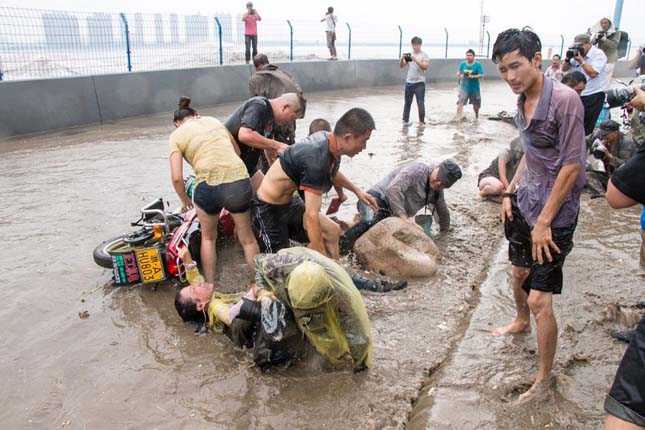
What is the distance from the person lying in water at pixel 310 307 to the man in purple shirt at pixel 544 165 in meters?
0.98

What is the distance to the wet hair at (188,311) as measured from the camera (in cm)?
371

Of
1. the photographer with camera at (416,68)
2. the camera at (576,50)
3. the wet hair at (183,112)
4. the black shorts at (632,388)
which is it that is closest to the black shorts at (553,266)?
the black shorts at (632,388)

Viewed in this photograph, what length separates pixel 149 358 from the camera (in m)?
3.47

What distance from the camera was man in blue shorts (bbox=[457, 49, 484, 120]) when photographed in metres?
11.2

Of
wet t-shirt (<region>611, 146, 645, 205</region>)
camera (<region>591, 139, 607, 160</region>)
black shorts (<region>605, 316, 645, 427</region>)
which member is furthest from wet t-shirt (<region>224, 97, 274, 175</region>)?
camera (<region>591, 139, 607, 160</region>)

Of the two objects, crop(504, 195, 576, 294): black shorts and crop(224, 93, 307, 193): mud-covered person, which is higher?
crop(224, 93, 307, 193): mud-covered person

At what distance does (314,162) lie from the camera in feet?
12.2

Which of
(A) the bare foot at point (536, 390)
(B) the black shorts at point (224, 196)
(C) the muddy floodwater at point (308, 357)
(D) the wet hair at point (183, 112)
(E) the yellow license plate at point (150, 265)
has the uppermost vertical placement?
(D) the wet hair at point (183, 112)

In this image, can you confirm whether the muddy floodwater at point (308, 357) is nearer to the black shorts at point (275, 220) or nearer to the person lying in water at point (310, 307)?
the person lying in water at point (310, 307)

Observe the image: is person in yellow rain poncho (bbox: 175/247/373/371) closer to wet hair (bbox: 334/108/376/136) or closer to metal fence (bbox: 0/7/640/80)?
wet hair (bbox: 334/108/376/136)

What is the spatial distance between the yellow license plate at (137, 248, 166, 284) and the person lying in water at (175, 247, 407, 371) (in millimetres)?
1176

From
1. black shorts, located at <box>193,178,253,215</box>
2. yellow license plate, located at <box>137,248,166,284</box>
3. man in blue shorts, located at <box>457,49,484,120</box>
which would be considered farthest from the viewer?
man in blue shorts, located at <box>457,49,484,120</box>

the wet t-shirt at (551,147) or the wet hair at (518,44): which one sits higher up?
the wet hair at (518,44)

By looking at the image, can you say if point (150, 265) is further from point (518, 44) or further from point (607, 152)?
point (607, 152)
